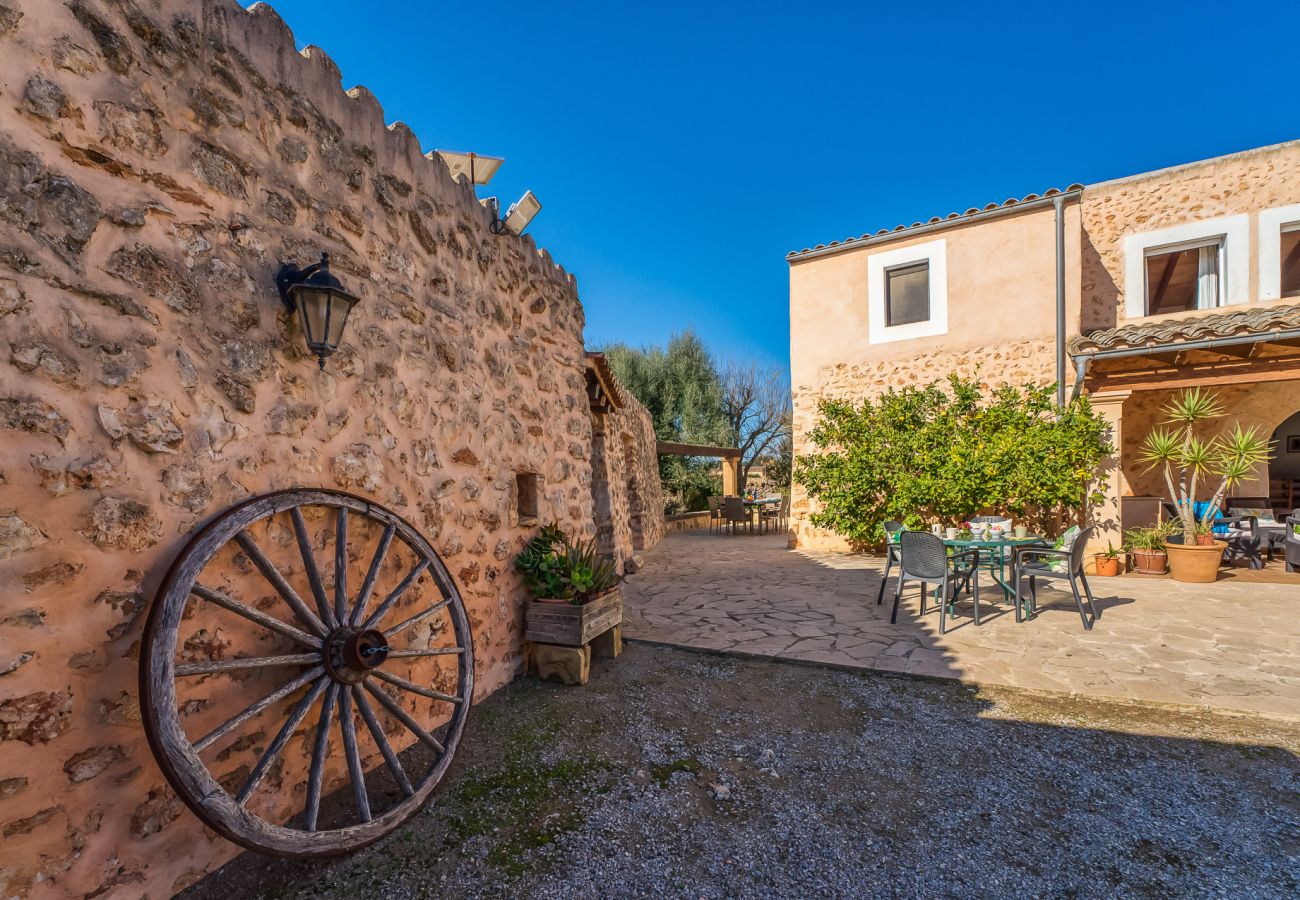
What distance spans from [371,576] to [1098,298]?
967cm

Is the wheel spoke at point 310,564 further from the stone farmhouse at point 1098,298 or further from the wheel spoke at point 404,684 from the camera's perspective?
the stone farmhouse at point 1098,298

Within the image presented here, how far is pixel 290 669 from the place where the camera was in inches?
84.4

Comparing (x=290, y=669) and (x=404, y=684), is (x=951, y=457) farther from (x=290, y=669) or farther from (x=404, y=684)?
(x=290, y=669)

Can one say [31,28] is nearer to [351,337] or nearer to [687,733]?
[351,337]

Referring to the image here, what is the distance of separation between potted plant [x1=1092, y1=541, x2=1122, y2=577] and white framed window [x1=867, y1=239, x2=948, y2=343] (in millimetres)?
3519

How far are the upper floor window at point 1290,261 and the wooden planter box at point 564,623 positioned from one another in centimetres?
971

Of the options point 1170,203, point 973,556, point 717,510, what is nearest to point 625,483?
point 717,510

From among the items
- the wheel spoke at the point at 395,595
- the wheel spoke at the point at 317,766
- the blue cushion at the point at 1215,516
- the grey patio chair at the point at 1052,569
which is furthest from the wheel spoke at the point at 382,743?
the blue cushion at the point at 1215,516

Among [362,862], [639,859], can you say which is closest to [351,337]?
[362,862]

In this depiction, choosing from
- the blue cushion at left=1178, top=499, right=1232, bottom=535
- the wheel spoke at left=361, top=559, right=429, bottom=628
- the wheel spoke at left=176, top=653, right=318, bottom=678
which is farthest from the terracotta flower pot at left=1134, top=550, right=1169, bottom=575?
the wheel spoke at left=176, top=653, right=318, bottom=678

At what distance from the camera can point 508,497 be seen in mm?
3533

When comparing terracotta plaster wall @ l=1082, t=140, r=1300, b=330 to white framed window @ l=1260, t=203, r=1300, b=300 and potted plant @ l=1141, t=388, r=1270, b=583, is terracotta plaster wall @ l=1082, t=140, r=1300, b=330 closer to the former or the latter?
white framed window @ l=1260, t=203, r=1300, b=300

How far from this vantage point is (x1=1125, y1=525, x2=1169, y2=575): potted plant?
670 cm

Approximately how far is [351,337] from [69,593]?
4.36 feet
